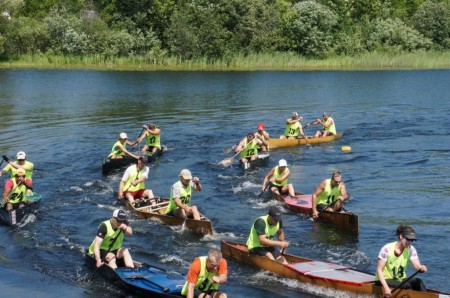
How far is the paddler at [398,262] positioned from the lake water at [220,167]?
166 cm

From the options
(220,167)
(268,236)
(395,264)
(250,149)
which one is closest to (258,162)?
(250,149)

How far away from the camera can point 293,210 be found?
26547 millimetres

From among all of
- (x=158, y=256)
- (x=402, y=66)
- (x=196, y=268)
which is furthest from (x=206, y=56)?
(x=196, y=268)

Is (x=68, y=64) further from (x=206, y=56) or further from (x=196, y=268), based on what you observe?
(x=196, y=268)

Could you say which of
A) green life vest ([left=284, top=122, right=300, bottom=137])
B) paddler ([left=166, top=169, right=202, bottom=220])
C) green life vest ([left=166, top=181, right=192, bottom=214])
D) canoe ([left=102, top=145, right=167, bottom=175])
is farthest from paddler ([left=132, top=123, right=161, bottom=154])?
paddler ([left=166, top=169, right=202, bottom=220])

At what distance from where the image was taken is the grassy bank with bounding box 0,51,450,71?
280 feet

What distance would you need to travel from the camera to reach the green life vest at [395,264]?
17.2 meters

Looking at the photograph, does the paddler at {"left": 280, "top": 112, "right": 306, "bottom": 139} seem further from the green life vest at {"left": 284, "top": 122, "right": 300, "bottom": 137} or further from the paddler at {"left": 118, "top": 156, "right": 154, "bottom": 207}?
the paddler at {"left": 118, "top": 156, "right": 154, "bottom": 207}

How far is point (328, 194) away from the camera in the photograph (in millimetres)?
24625

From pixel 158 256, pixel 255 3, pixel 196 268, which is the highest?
pixel 255 3

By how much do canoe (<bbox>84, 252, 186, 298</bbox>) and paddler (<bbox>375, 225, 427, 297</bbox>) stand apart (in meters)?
4.55

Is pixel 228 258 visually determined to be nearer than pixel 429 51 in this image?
Yes

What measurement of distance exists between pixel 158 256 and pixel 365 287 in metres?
6.69

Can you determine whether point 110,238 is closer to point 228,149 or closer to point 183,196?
point 183,196
